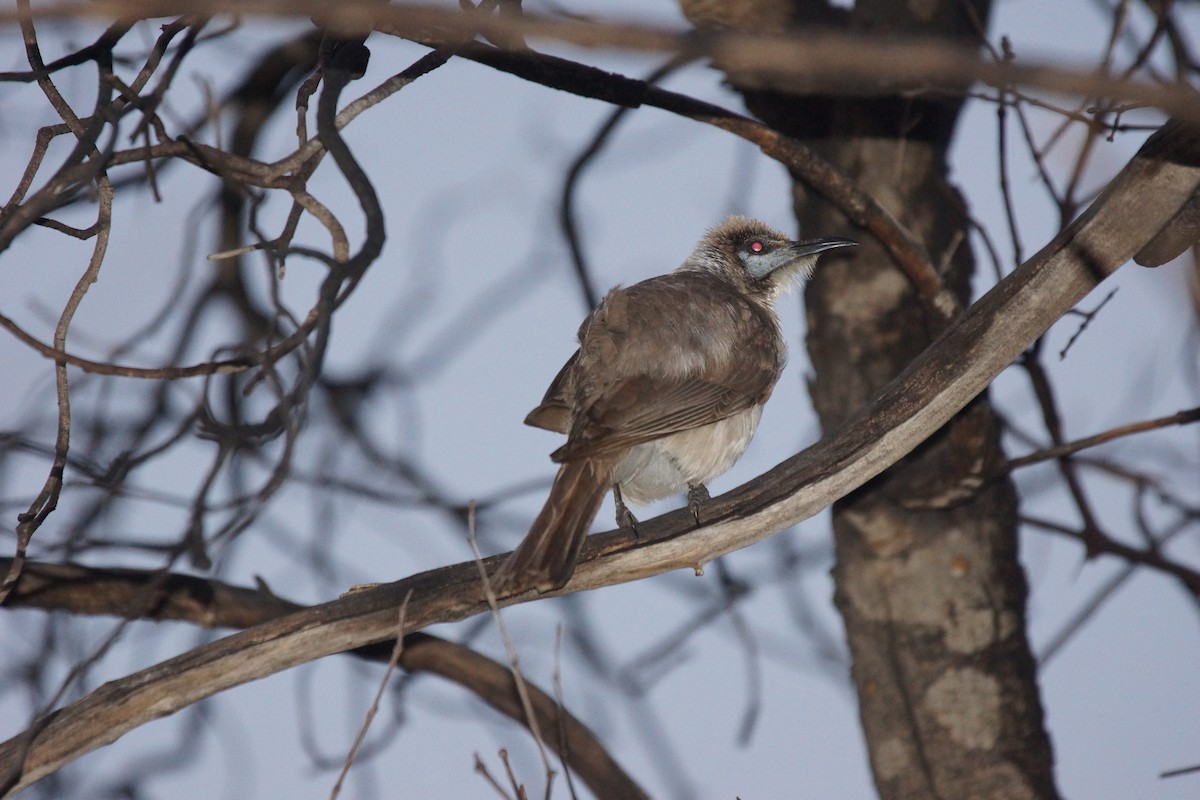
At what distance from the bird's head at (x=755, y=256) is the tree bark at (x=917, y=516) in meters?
0.17

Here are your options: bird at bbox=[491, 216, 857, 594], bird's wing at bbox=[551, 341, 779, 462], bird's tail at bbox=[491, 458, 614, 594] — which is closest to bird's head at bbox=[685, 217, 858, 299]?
bird at bbox=[491, 216, 857, 594]

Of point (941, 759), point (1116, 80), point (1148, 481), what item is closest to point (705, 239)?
point (1148, 481)

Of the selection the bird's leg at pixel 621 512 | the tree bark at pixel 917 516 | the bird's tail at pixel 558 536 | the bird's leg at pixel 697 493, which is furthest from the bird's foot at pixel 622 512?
the tree bark at pixel 917 516

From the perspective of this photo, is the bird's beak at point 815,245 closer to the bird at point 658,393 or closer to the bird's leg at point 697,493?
the bird at point 658,393

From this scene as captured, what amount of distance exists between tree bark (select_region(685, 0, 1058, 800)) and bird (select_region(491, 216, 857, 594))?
0.97 ft

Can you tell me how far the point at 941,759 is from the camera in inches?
165

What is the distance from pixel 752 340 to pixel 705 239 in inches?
54.5

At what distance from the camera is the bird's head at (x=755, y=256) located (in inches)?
200

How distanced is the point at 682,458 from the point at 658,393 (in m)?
0.33

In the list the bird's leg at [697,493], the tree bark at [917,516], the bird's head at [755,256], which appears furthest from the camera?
the bird's head at [755,256]

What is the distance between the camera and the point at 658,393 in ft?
13.2

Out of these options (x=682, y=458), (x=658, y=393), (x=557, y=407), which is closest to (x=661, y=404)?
(x=658, y=393)

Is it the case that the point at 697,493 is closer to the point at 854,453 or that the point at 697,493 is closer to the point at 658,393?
the point at 658,393

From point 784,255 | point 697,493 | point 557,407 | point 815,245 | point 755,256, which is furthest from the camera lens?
point 755,256
